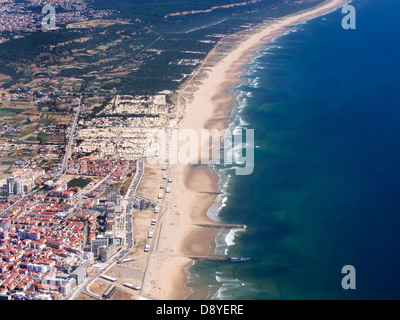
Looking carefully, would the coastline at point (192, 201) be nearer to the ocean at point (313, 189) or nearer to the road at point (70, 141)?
the ocean at point (313, 189)

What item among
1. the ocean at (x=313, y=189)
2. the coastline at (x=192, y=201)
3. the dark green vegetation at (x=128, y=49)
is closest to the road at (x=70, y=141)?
the dark green vegetation at (x=128, y=49)

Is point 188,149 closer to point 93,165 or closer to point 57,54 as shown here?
point 93,165

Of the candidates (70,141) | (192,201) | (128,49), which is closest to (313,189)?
(192,201)

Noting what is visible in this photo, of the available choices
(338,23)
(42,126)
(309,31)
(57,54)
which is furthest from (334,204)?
(338,23)

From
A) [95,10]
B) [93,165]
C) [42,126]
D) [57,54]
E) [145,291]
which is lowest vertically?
[145,291]

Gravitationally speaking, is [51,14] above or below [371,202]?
above

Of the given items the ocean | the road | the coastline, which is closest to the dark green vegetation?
the road

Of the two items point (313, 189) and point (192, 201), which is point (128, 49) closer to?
point (192, 201)
